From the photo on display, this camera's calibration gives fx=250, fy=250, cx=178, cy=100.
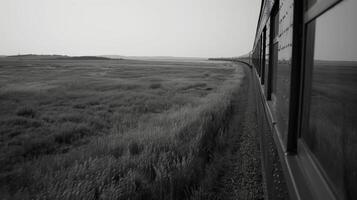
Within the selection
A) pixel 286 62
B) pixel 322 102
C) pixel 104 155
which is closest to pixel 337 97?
pixel 322 102

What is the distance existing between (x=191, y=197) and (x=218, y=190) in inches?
17.7

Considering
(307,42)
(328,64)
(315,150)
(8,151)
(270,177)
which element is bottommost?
(8,151)

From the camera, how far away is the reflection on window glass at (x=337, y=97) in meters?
1.00

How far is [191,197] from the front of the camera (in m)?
2.98

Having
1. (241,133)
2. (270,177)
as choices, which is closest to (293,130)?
(270,177)

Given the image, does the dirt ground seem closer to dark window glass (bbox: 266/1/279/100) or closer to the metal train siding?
dark window glass (bbox: 266/1/279/100)

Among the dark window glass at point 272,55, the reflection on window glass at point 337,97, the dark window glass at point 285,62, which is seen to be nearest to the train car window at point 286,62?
the dark window glass at point 285,62

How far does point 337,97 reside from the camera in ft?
3.91

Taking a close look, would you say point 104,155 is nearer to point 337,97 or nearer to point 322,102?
point 322,102

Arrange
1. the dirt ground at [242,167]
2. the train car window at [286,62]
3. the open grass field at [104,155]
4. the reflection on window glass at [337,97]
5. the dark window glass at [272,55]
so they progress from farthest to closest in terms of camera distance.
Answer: the dark window glass at [272,55] → the open grass field at [104,155] → the dirt ground at [242,167] → the train car window at [286,62] → the reflection on window glass at [337,97]

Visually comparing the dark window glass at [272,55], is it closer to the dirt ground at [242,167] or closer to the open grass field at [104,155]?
the dirt ground at [242,167]

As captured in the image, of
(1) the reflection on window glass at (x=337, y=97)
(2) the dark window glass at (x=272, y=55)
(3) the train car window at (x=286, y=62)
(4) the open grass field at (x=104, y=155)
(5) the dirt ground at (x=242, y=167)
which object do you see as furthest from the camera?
(2) the dark window glass at (x=272, y=55)

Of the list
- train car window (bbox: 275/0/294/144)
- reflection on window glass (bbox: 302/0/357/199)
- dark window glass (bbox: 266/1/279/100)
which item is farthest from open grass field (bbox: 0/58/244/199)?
reflection on window glass (bbox: 302/0/357/199)

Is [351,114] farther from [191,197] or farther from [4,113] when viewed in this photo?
[4,113]
